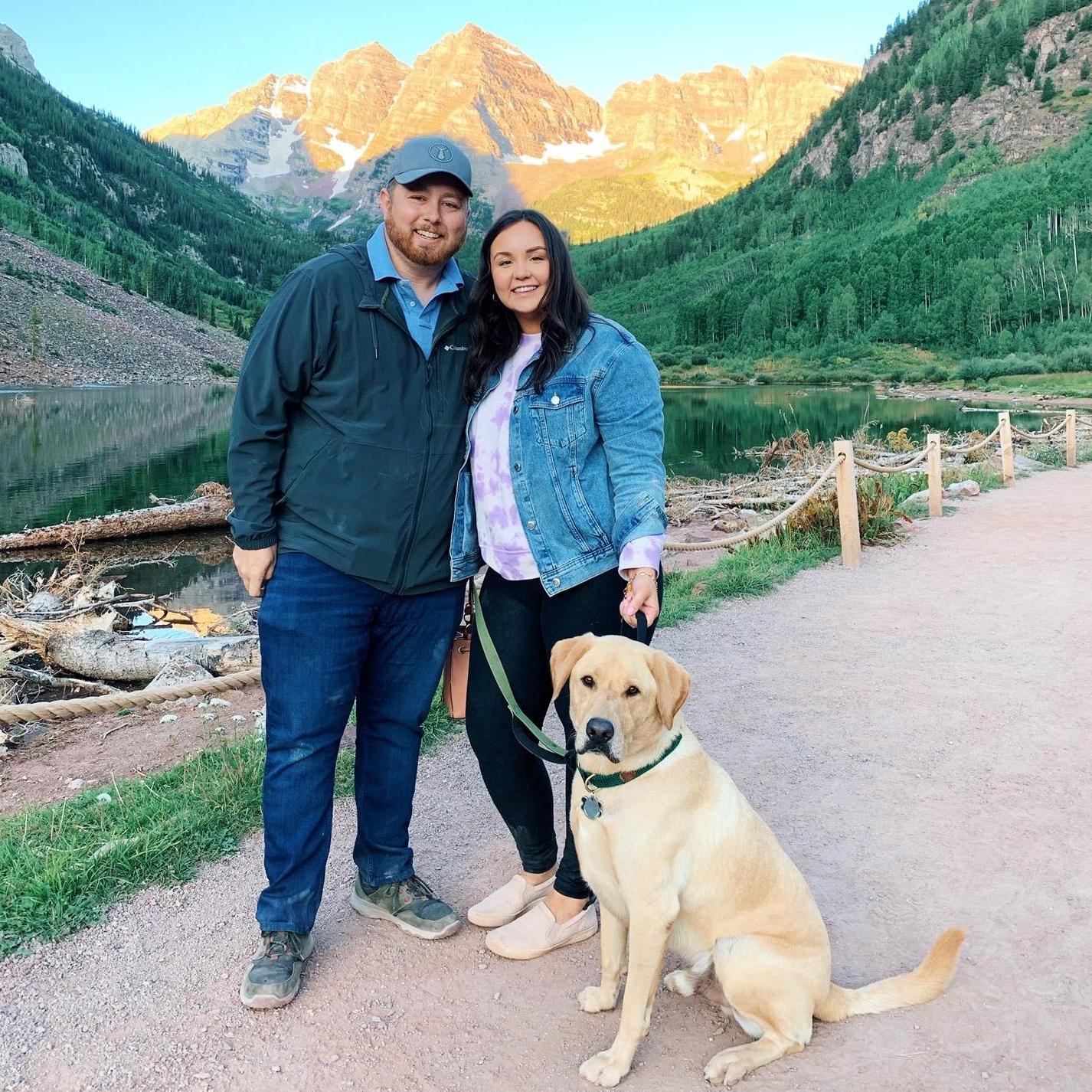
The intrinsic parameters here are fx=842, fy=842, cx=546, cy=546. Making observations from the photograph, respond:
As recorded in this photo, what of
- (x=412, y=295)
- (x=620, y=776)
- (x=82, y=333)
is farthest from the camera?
(x=82, y=333)

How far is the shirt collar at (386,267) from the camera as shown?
261 centimetres

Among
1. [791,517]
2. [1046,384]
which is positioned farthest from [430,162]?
[1046,384]

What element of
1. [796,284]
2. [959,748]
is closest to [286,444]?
[959,748]

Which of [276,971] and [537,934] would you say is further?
[537,934]

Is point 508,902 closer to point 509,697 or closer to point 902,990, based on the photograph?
point 509,697

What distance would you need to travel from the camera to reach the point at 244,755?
4297 mm

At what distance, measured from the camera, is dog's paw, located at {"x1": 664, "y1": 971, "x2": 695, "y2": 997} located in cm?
253

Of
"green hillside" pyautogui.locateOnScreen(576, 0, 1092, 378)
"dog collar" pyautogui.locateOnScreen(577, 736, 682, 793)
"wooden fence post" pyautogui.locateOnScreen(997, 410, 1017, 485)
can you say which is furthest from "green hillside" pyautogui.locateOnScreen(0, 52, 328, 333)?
"dog collar" pyautogui.locateOnScreen(577, 736, 682, 793)

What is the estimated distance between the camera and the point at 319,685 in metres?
2.60

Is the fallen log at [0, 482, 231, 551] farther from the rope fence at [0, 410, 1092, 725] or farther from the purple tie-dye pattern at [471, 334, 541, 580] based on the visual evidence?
the purple tie-dye pattern at [471, 334, 541, 580]

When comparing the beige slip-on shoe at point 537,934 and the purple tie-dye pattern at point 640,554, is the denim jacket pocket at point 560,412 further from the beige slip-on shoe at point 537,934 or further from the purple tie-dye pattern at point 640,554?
the beige slip-on shoe at point 537,934

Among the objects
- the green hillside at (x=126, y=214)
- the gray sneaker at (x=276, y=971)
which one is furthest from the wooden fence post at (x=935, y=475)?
the green hillside at (x=126, y=214)

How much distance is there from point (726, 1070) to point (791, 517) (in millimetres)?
8539

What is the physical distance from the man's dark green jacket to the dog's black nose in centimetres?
82
